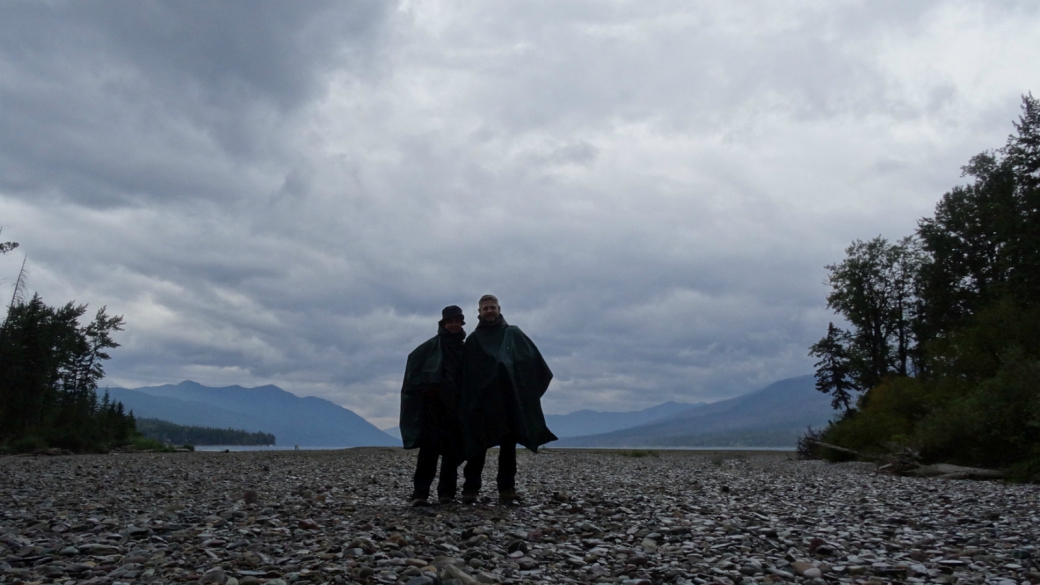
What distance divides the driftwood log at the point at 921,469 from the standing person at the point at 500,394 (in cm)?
1324

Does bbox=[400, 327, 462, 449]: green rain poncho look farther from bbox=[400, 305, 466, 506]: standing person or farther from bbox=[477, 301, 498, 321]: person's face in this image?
bbox=[477, 301, 498, 321]: person's face

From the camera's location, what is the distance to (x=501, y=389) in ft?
30.5

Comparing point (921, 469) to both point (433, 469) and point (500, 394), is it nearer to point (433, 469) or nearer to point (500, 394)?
point (500, 394)

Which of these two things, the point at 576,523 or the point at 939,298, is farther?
the point at 939,298

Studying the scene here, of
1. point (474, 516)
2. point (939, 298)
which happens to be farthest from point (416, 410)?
point (939, 298)

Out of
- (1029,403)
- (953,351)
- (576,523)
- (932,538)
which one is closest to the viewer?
(932,538)

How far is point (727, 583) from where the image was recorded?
5.28 meters

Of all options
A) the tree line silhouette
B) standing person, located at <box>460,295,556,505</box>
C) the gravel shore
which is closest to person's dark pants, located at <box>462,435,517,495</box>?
standing person, located at <box>460,295,556,505</box>

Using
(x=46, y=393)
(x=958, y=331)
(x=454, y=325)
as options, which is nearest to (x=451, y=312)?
(x=454, y=325)

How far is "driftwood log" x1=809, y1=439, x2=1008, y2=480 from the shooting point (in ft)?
55.6

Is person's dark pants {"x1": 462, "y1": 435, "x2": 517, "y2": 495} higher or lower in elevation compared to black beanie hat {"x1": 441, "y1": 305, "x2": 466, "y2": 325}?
lower

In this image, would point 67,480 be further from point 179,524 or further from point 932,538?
point 932,538

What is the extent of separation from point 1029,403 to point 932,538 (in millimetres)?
12680

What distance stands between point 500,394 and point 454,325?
1171mm
